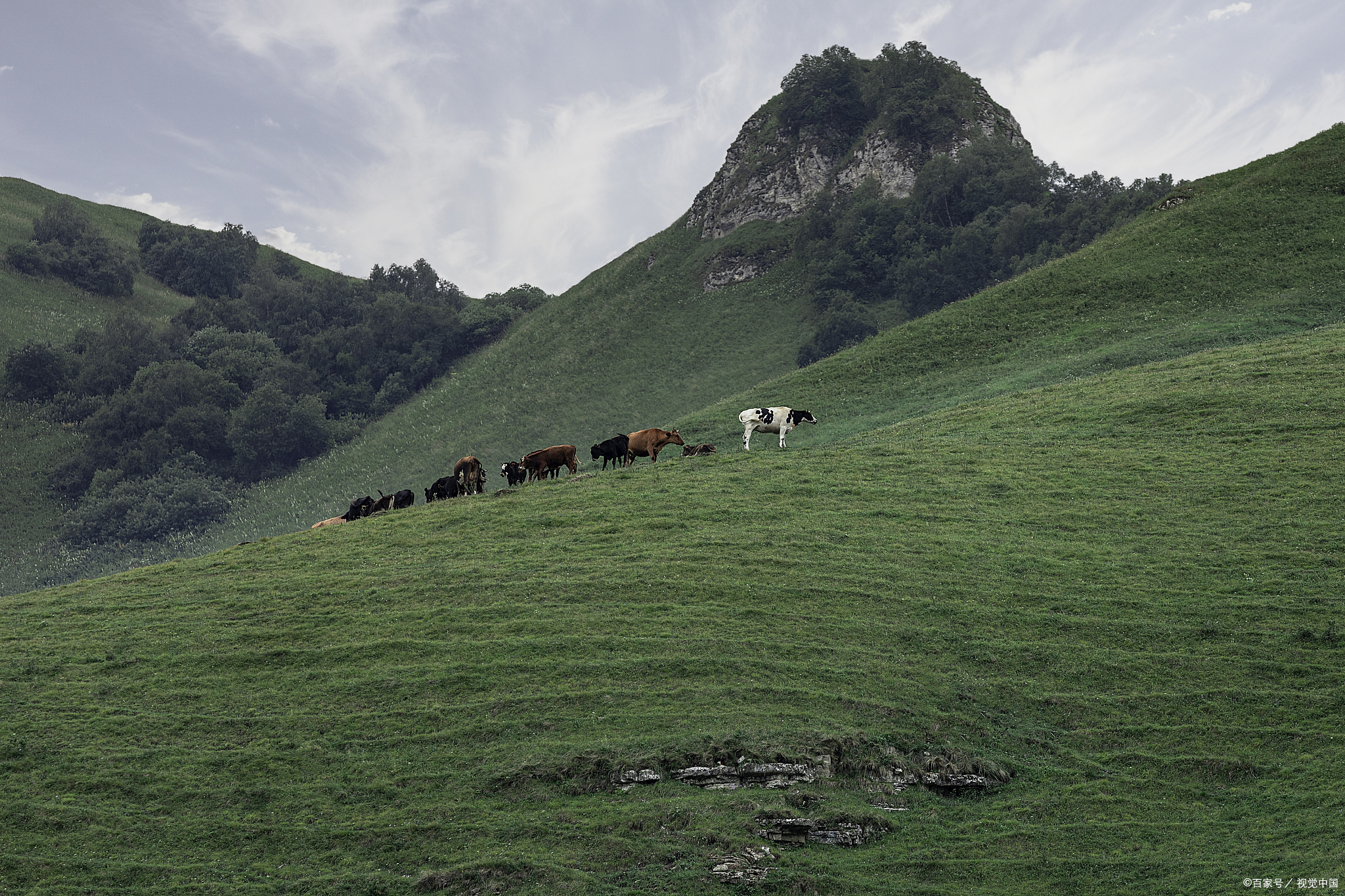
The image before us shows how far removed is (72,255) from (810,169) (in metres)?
107

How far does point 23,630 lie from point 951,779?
67.1 feet

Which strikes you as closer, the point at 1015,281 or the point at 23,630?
the point at 23,630

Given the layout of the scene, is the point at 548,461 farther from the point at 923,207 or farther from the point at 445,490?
the point at 923,207

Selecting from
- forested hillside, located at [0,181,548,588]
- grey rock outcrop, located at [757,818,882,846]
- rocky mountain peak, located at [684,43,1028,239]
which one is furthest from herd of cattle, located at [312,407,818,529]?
rocky mountain peak, located at [684,43,1028,239]

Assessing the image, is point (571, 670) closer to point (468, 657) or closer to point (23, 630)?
point (468, 657)

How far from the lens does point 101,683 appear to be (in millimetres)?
17297

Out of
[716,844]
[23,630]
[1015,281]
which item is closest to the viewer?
[716,844]

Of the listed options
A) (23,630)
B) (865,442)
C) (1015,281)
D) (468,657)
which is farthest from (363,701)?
(1015,281)

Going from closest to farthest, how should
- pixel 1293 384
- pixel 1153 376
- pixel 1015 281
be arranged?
pixel 1293 384 < pixel 1153 376 < pixel 1015 281

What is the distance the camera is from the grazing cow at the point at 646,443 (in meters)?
30.2

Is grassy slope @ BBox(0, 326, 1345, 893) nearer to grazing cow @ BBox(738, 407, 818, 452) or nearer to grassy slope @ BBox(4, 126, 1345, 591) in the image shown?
grazing cow @ BBox(738, 407, 818, 452)

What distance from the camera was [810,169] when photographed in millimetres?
106438

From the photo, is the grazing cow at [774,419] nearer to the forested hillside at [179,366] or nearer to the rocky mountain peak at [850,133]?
the rocky mountain peak at [850,133]

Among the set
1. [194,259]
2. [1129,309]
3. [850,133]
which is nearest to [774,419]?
[1129,309]
